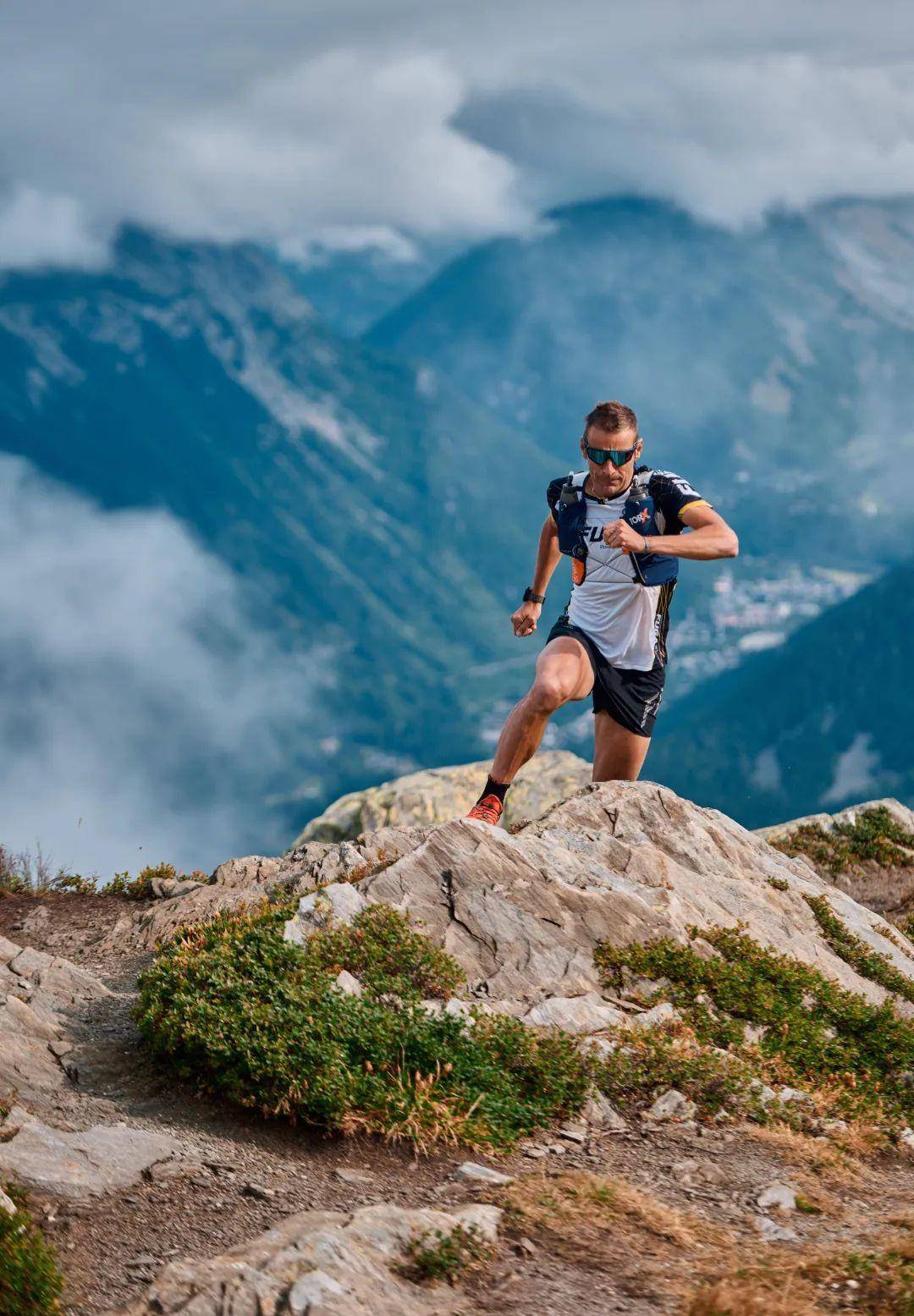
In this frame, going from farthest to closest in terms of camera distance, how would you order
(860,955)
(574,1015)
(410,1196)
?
1. (860,955)
2. (574,1015)
3. (410,1196)

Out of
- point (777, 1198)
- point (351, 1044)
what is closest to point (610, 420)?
point (351, 1044)

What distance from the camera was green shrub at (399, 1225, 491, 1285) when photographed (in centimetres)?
585

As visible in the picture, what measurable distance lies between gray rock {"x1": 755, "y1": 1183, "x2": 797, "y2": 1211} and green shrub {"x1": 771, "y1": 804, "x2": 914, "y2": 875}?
10854 millimetres

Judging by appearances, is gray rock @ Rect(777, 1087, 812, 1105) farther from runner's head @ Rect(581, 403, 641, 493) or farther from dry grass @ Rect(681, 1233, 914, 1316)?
runner's head @ Rect(581, 403, 641, 493)

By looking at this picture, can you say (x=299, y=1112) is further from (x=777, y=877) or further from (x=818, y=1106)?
(x=777, y=877)

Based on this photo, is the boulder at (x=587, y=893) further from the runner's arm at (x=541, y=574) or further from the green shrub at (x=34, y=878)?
the green shrub at (x=34, y=878)

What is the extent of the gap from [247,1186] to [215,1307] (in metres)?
1.37

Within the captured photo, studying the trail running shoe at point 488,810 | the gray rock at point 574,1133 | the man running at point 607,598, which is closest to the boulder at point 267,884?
the trail running shoe at point 488,810

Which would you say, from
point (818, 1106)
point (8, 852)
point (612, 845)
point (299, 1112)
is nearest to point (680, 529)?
point (612, 845)

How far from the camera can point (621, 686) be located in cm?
1169

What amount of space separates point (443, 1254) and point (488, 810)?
5602mm

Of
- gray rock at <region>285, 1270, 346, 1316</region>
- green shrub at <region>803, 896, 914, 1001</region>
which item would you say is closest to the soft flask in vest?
green shrub at <region>803, 896, 914, 1001</region>

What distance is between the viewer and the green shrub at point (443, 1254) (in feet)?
19.2

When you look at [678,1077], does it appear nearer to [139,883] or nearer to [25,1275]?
[25,1275]
